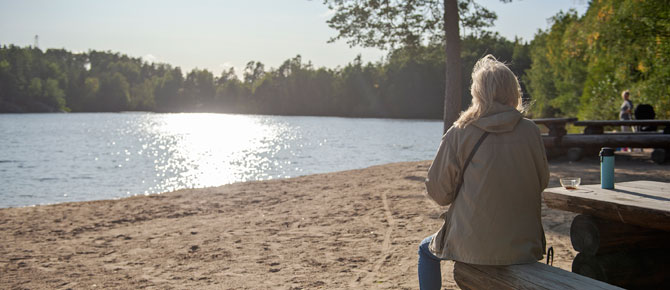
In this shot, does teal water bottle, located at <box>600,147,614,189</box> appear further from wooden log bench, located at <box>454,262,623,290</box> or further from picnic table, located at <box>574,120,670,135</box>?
picnic table, located at <box>574,120,670,135</box>

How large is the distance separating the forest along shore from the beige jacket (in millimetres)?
1947

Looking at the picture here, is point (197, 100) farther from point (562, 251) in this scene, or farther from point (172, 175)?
point (562, 251)

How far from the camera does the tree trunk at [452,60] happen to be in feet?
43.0

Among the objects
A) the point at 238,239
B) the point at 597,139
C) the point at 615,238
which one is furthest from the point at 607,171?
the point at 597,139

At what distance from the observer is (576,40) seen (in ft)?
88.2

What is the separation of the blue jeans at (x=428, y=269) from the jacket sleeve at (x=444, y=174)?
0.40 metres

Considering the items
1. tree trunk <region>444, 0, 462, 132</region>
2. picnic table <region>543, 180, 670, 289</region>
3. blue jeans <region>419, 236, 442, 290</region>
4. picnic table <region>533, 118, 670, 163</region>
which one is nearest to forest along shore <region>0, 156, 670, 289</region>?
picnic table <region>543, 180, 670, 289</region>

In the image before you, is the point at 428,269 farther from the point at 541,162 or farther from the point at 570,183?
the point at 570,183

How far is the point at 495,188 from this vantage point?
2613mm

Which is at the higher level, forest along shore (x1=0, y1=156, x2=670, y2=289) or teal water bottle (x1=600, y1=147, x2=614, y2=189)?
teal water bottle (x1=600, y1=147, x2=614, y2=189)

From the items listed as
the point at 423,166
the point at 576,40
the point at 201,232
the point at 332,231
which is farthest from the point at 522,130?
the point at 576,40

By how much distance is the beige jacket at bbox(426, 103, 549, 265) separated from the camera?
2.62m

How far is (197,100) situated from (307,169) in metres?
136

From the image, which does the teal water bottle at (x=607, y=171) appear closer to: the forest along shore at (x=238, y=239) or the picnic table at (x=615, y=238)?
the picnic table at (x=615, y=238)
